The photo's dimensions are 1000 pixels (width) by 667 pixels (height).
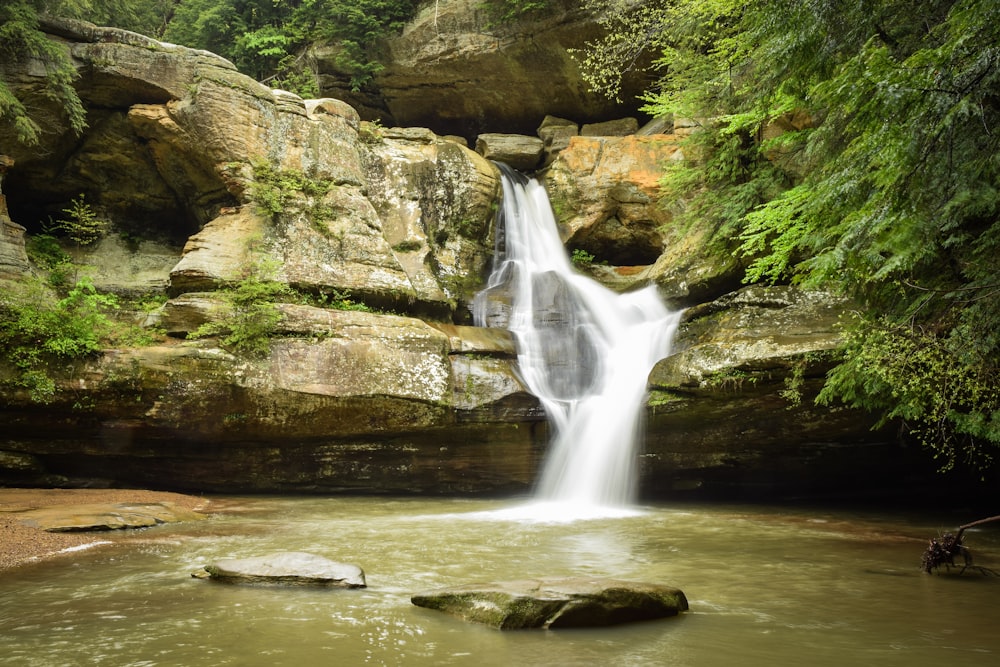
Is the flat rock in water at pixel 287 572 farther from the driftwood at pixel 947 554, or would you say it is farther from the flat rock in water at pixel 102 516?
the driftwood at pixel 947 554

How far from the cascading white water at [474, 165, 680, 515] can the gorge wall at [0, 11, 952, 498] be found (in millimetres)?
523

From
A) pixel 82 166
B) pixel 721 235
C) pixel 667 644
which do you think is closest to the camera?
pixel 667 644

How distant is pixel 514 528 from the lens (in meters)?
8.77

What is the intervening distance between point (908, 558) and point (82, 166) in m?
18.1

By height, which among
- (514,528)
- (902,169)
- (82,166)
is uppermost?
(82,166)

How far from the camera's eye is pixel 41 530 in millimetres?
7211

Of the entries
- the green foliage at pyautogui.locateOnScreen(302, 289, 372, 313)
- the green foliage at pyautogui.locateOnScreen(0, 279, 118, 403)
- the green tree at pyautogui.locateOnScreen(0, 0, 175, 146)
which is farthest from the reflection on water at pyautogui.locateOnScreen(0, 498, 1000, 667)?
the green tree at pyautogui.locateOnScreen(0, 0, 175, 146)

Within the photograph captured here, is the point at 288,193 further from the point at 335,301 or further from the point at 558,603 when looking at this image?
the point at 558,603

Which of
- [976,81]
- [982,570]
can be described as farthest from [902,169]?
[982,570]

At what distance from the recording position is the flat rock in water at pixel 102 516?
754cm

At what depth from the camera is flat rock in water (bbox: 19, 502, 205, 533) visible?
7.54 meters

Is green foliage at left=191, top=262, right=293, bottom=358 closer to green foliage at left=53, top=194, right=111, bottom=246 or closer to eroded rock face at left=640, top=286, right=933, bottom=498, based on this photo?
green foliage at left=53, top=194, right=111, bottom=246

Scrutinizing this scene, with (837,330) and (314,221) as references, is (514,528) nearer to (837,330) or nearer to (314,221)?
(837,330)

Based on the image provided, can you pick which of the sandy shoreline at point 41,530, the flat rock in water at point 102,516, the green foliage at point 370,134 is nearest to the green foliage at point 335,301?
the sandy shoreline at point 41,530
